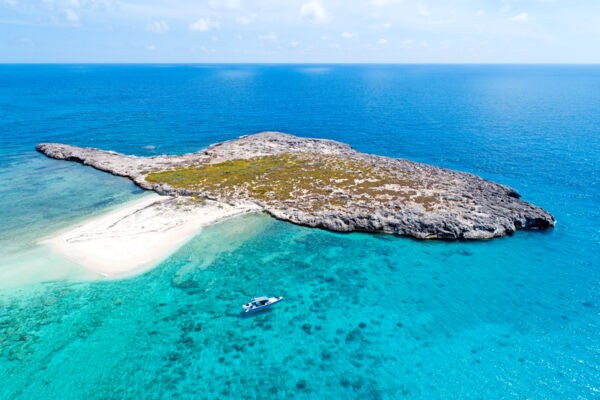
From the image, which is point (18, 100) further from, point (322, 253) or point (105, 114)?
point (322, 253)

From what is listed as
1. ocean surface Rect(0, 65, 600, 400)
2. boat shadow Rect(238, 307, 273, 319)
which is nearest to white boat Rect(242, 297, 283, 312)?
boat shadow Rect(238, 307, 273, 319)

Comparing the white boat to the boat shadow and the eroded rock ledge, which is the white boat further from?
the eroded rock ledge

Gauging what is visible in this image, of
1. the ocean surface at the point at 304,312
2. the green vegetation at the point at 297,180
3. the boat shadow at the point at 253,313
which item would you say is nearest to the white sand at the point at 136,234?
the ocean surface at the point at 304,312

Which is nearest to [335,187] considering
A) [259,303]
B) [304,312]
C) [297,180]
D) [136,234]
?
[297,180]

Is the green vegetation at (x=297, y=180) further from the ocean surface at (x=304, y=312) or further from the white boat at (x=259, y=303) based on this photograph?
the white boat at (x=259, y=303)

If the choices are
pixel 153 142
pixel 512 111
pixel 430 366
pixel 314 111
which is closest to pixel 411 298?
pixel 430 366

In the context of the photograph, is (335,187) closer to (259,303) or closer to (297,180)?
(297,180)
